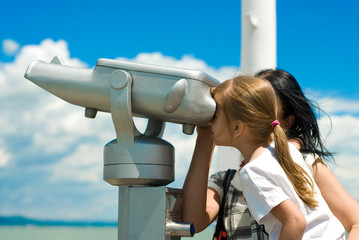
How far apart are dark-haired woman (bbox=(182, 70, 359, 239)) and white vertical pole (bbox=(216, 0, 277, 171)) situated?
3.61 meters

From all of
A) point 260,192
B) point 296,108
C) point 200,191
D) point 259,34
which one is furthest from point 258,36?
point 260,192

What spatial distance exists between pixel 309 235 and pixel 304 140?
0.41 m

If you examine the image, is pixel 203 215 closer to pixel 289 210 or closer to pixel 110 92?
pixel 289 210

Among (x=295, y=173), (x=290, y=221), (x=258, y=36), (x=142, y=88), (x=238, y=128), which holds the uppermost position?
(x=258, y=36)

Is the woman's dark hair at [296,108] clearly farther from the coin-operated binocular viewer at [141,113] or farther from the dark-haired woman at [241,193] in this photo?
the coin-operated binocular viewer at [141,113]

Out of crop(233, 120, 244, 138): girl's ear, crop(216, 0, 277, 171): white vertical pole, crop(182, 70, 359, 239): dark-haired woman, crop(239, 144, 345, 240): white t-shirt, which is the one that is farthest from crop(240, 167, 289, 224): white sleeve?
crop(216, 0, 277, 171): white vertical pole

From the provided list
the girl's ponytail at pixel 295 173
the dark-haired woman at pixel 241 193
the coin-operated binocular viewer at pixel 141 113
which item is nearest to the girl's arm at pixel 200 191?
the dark-haired woman at pixel 241 193

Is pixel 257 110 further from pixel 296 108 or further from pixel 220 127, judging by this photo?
pixel 296 108

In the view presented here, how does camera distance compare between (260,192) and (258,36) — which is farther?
Answer: (258,36)

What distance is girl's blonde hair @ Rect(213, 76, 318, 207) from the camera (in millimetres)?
1476

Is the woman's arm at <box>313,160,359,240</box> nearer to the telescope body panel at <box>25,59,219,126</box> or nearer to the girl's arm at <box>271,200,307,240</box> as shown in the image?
the girl's arm at <box>271,200,307,240</box>

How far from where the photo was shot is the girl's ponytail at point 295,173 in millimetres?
1450

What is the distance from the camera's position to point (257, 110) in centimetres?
153

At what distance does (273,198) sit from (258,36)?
14.3 feet
